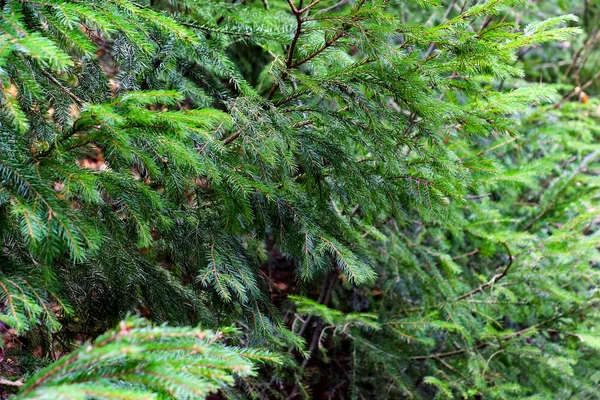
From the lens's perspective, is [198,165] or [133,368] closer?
[133,368]

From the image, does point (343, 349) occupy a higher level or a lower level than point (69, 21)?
lower

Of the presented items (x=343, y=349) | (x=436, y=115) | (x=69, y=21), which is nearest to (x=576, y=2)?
(x=343, y=349)

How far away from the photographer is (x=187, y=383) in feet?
3.43

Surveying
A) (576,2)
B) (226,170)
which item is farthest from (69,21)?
(576,2)

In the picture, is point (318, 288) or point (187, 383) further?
point (318, 288)

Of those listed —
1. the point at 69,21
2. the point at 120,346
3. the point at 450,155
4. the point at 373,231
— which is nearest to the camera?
the point at 120,346

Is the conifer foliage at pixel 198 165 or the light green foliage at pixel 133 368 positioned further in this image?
the conifer foliage at pixel 198 165

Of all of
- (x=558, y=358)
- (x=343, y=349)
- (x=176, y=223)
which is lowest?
(x=343, y=349)

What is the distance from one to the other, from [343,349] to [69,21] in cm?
366

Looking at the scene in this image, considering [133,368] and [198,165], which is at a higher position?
[198,165]

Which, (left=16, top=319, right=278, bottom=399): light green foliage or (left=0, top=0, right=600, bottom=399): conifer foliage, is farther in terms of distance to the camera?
(left=0, top=0, right=600, bottom=399): conifer foliage

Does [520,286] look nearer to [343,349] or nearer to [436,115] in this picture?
[343,349]

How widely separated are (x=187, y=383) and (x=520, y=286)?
9.22 ft

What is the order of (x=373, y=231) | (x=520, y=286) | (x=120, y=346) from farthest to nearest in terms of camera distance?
(x=520, y=286) → (x=373, y=231) → (x=120, y=346)
